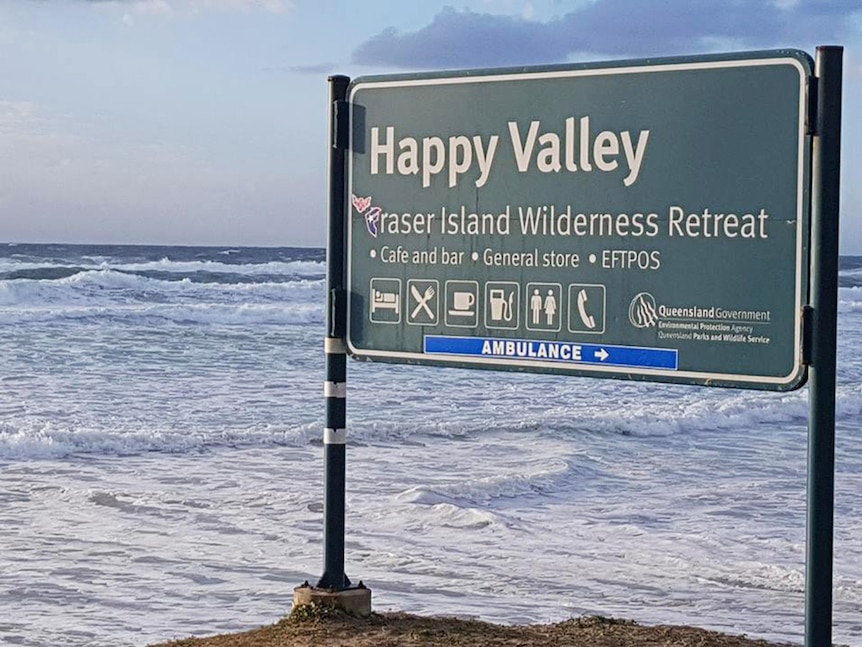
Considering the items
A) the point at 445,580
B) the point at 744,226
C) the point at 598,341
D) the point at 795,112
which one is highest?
the point at 795,112

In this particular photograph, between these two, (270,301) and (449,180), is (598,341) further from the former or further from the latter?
(270,301)

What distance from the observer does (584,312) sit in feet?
A: 14.9

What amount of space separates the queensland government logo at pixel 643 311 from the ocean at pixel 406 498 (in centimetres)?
296

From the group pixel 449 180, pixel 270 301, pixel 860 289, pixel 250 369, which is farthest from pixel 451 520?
pixel 860 289

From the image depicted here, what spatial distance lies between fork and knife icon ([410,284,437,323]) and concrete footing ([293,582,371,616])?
1.19 m

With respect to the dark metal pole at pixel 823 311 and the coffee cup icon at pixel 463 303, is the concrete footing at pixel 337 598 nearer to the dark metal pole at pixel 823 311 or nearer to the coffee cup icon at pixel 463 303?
the coffee cup icon at pixel 463 303

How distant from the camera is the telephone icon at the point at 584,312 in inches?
178

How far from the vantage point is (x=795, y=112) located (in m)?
4.03

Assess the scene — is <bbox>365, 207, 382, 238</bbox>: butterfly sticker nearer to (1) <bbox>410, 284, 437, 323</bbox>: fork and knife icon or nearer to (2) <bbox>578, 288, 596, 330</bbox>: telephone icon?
(1) <bbox>410, 284, 437, 323</bbox>: fork and knife icon

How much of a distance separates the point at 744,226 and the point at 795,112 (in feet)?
1.28

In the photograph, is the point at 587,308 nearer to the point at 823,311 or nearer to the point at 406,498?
the point at 823,311

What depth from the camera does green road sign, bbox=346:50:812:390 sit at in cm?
412

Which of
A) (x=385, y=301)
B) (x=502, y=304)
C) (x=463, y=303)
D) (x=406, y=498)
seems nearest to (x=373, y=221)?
(x=385, y=301)

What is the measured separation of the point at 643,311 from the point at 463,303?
29.9 inches
